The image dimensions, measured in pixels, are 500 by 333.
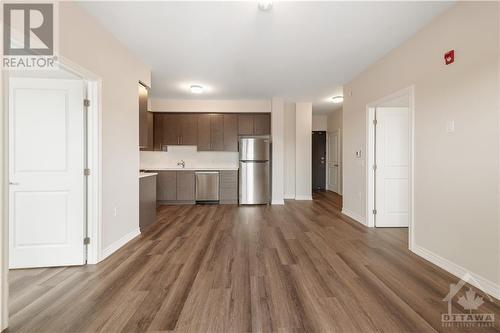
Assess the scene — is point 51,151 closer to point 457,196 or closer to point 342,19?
point 342,19

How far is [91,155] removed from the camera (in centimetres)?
244

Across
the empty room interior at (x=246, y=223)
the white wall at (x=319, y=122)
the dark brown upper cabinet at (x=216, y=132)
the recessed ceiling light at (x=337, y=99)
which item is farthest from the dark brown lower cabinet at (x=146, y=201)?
the white wall at (x=319, y=122)

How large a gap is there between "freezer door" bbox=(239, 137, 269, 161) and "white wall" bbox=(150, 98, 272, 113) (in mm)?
965

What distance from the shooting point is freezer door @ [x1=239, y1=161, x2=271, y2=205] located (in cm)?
569

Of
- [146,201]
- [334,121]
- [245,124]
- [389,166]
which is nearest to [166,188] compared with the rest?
[146,201]

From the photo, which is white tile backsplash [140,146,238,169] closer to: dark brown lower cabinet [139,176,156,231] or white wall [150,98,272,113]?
white wall [150,98,272,113]

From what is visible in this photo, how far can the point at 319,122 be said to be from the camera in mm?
8195

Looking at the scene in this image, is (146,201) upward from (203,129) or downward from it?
downward

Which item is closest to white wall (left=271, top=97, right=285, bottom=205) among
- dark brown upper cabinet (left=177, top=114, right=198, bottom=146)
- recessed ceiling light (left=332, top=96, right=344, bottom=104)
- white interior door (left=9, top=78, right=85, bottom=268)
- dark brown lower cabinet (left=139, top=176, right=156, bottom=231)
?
recessed ceiling light (left=332, top=96, right=344, bottom=104)

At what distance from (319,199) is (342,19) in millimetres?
4832

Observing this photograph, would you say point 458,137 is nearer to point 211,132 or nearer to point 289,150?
point 289,150

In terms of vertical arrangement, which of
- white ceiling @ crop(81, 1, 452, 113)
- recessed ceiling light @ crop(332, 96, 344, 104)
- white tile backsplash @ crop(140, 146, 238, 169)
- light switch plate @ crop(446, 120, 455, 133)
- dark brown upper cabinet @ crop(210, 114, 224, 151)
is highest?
recessed ceiling light @ crop(332, 96, 344, 104)

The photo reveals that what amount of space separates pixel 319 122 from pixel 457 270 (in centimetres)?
658

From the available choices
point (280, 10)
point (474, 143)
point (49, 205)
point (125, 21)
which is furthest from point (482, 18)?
point (49, 205)
